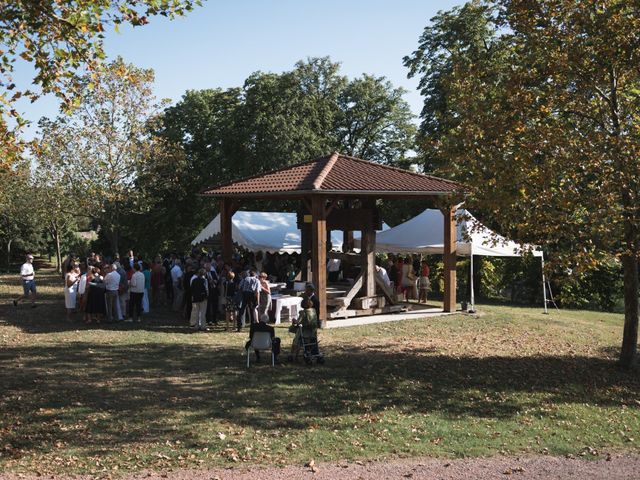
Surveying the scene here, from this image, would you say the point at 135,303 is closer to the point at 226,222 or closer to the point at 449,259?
the point at 226,222

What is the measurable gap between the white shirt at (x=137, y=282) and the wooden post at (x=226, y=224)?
3252 mm

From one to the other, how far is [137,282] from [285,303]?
3753mm

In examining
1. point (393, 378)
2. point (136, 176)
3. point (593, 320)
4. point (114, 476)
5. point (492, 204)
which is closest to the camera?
point (114, 476)

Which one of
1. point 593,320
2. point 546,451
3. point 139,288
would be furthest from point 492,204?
point 593,320

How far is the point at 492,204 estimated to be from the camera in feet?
37.8

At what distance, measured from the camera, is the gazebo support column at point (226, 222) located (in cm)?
1883

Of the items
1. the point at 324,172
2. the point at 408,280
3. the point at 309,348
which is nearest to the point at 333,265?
the point at 408,280

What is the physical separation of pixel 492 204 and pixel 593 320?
10306 mm

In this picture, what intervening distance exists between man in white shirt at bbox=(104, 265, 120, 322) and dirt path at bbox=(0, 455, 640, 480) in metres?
9.51

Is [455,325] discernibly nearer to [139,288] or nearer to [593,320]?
[593,320]

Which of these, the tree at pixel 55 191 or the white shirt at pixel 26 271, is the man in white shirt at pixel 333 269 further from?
the tree at pixel 55 191

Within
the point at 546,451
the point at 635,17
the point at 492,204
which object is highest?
the point at 635,17

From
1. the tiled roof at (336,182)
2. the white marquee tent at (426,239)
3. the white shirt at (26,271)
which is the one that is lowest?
the white shirt at (26,271)

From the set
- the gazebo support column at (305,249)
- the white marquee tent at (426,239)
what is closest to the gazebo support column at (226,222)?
the gazebo support column at (305,249)
